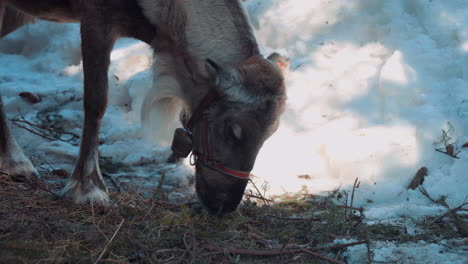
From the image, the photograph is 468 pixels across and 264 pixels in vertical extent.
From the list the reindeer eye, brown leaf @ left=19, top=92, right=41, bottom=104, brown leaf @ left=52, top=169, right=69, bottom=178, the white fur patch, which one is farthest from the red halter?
brown leaf @ left=19, top=92, right=41, bottom=104

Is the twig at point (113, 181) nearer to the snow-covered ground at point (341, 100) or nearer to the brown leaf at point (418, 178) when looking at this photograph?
the snow-covered ground at point (341, 100)

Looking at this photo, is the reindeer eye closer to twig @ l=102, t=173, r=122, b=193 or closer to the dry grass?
the dry grass

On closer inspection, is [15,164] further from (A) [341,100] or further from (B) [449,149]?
(B) [449,149]

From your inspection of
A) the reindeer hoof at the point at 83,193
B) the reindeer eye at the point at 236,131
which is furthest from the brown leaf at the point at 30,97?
the reindeer eye at the point at 236,131

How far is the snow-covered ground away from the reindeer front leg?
2.30 feet

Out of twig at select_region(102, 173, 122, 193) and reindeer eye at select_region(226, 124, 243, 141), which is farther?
twig at select_region(102, 173, 122, 193)

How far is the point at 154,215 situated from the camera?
7.42ft

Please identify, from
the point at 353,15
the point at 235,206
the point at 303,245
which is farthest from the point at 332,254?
the point at 353,15

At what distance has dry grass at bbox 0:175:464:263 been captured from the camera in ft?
5.56

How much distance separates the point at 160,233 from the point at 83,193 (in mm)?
935

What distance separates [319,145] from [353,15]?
6.12ft

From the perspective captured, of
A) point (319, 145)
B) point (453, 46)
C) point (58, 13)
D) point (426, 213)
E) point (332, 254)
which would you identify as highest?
point (58, 13)

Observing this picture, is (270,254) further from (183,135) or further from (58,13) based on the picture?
(58,13)

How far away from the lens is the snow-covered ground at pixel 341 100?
3252 mm
